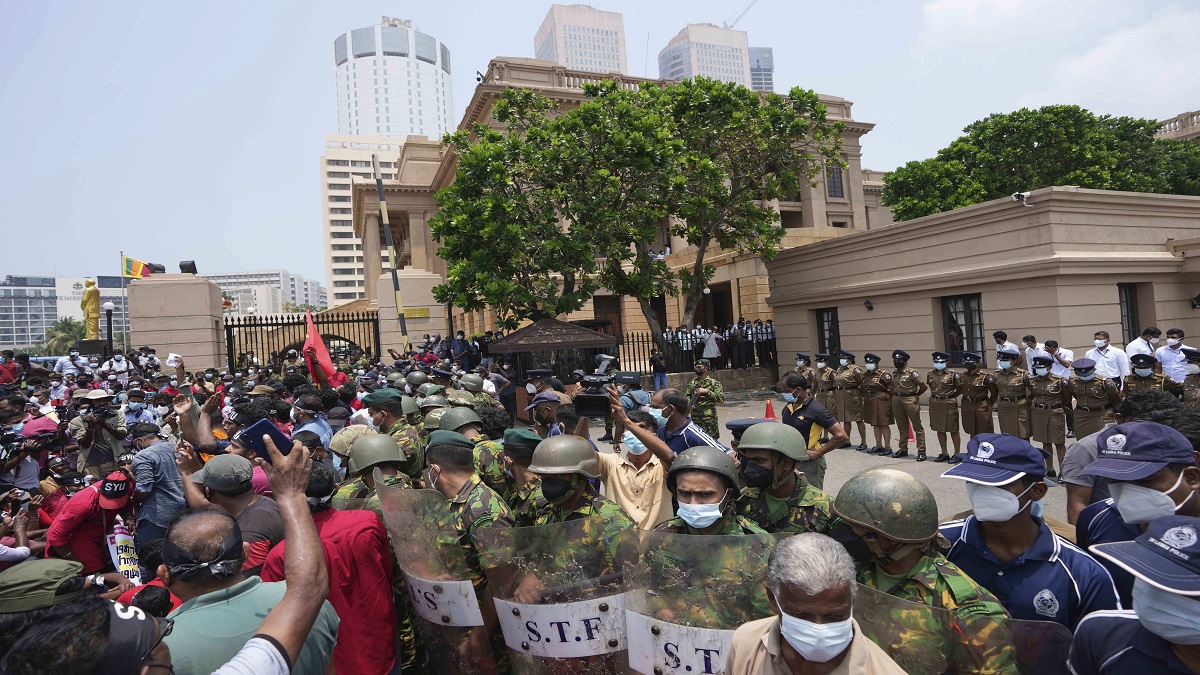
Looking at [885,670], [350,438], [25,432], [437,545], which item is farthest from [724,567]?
[25,432]

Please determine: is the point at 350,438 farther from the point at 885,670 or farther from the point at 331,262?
the point at 331,262

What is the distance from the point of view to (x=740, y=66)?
17488 centimetres

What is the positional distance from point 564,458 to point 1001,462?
194 centimetres

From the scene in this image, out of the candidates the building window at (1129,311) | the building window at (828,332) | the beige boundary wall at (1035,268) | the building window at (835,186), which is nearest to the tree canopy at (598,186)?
the building window at (828,332)

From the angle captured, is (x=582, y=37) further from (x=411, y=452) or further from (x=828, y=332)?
(x=411, y=452)

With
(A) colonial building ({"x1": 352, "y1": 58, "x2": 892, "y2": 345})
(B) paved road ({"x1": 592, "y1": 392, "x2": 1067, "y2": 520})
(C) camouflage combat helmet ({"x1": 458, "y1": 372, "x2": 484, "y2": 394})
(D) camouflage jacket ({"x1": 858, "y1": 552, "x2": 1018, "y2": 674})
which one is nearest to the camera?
(D) camouflage jacket ({"x1": 858, "y1": 552, "x2": 1018, "y2": 674})

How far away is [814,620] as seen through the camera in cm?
193

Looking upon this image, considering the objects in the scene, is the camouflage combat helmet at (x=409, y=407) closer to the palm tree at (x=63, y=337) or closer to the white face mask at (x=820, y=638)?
the white face mask at (x=820, y=638)

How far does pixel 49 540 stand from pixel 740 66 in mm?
188277

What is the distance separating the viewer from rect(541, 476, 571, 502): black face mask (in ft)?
11.4

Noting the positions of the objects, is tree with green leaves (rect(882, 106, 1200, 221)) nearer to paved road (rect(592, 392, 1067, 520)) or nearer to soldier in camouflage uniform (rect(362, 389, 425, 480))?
paved road (rect(592, 392, 1067, 520))

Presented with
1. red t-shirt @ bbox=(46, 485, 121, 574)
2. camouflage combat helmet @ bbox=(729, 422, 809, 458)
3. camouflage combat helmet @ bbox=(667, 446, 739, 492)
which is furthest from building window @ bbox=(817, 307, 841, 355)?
red t-shirt @ bbox=(46, 485, 121, 574)

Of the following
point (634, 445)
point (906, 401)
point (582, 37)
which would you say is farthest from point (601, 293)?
point (582, 37)

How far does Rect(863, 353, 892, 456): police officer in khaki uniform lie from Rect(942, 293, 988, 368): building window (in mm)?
5583
